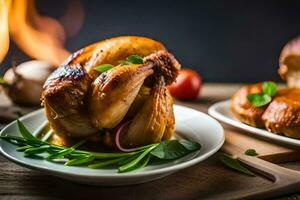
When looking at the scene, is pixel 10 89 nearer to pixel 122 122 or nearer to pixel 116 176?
pixel 122 122

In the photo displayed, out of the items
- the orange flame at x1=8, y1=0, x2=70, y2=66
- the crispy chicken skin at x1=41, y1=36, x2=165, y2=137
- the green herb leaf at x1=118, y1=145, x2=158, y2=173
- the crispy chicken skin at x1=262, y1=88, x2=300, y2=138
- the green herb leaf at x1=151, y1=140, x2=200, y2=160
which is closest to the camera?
the green herb leaf at x1=118, y1=145, x2=158, y2=173

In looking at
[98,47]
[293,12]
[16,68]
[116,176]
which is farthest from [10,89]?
[293,12]

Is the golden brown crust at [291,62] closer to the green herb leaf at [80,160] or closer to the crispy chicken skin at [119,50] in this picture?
the crispy chicken skin at [119,50]

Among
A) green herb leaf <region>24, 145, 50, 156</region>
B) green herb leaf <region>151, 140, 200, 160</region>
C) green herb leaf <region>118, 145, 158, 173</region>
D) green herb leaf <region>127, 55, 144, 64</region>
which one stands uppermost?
green herb leaf <region>127, 55, 144, 64</region>

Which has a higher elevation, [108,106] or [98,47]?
[98,47]

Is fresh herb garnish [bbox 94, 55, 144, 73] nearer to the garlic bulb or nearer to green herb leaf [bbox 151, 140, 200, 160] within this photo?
→ green herb leaf [bbox 151, 140, 200, 160]

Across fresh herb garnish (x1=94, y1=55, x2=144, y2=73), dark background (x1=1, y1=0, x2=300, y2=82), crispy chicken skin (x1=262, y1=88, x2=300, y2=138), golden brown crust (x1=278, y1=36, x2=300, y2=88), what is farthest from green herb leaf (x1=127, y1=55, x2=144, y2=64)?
dark background (x1=1, y1=0, x2=300, y2=82)

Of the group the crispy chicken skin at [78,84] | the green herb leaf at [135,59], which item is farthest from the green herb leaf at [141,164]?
the green herb leaf at [135,59]
